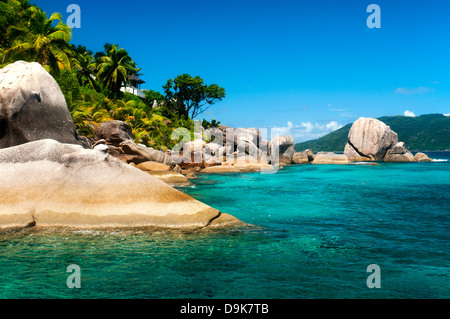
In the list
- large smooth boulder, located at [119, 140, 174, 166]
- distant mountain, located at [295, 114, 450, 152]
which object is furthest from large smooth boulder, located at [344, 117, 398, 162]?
distant mountain, located at [295, 114, 450, 152]

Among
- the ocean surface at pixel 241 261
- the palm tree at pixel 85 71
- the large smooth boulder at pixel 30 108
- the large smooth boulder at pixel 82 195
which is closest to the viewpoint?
the ocean surface at pixel 241 261

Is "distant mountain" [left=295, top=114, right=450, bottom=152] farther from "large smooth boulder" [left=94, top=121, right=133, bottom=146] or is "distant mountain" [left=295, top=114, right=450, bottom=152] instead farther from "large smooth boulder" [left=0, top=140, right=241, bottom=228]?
"large smooth boulder" [left=0, top=140, right=241, bottom=228]

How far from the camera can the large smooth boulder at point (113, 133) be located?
88.7ft

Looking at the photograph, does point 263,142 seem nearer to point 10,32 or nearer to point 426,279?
point 10,32

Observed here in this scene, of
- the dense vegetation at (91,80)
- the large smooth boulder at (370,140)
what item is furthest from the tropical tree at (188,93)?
the large smooth boulder at (370,140)

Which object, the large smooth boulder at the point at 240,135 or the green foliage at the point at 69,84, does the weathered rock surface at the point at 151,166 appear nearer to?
the green foliage at the point at 69,84

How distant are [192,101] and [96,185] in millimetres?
45398

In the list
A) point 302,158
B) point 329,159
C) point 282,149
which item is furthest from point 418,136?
point 282,149

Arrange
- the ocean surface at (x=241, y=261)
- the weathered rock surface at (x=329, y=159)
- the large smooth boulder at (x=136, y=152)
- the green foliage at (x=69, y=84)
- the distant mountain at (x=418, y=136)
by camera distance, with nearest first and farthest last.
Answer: the ocean surface at (x=241, y=261)
the large smooth boulder at (x=136, y=152)
the green foliage at (x=69, y=84)
the weathered rock surface at (x=329, y=159)
the distant mountain at (x=418, y=136)

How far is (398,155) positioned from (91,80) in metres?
51.3

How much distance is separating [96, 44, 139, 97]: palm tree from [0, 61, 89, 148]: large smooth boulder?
2902 cm

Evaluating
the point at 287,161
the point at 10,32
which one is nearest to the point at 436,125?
the point at 287,161

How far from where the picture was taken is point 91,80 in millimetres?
41438

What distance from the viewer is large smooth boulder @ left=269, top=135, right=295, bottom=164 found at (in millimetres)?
52812
